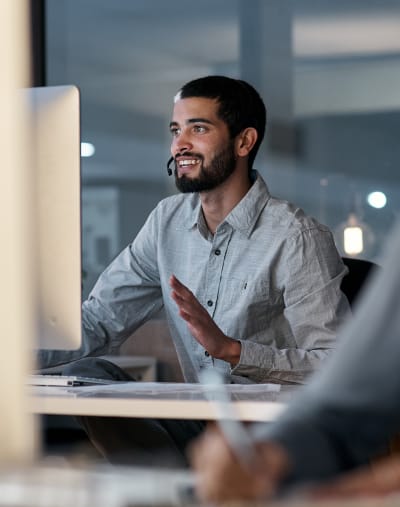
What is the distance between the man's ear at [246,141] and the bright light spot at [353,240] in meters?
2.40

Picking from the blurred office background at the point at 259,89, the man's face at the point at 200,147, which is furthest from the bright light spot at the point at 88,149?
the man's face at the point at 200,147

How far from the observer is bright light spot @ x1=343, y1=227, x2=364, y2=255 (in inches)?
230

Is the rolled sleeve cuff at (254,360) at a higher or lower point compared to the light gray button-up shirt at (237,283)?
lower

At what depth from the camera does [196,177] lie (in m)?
3.32

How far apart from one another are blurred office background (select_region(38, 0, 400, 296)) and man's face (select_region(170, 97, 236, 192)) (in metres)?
2.52

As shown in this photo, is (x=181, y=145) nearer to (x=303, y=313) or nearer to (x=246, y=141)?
(x=246, y=141)

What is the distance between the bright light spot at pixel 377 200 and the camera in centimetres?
584

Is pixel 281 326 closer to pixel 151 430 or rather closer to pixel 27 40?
pixel 151 430

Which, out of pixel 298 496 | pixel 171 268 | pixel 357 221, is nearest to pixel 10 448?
pixel 298 496

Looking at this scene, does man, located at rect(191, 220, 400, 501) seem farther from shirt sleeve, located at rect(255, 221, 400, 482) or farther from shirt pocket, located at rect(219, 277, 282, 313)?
shirt pocket, located at rect(219, 277, 282, 313)

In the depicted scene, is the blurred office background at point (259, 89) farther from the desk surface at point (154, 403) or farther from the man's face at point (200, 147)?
the desk surface at point (154, 403)

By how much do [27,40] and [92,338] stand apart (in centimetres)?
222

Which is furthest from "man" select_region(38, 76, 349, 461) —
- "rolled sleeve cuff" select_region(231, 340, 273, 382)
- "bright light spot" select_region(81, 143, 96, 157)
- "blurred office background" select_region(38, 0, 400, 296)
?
"bright light spot" select_region(81, 143, 96, 157)

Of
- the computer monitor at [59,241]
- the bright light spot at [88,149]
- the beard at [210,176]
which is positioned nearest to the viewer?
the computer monitor at [59,241]
